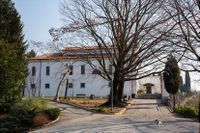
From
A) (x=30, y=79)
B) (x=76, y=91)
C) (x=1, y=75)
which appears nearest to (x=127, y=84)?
(x=76, y=91)

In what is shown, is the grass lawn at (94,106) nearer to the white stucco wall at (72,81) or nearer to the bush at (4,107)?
the bush at (4,107)

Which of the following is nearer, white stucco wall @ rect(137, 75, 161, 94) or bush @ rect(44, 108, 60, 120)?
bush @ rect(44, 108, 60, 120)

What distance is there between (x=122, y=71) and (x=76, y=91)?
30.8 m

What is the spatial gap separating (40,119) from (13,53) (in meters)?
10.5

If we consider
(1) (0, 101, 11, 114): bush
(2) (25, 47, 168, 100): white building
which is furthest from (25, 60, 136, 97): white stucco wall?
(1) (0, 101, 11, 114): bush

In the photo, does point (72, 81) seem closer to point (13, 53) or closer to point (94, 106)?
point (94, 106)

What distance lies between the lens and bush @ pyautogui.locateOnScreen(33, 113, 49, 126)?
2181cm

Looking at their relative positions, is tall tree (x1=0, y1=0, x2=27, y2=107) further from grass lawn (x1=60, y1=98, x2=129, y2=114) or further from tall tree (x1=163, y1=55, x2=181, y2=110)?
tall tree (x1=163, y1=55, x2=181, y2=110)

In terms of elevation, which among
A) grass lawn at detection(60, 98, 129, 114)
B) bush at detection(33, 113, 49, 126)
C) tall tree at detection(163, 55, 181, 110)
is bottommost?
bush at detection(33, 113, 49, 126)

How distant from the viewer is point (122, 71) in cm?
3622

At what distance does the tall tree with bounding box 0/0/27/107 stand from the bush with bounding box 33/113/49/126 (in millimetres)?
8577

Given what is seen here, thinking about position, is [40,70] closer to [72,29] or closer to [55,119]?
[72,29]

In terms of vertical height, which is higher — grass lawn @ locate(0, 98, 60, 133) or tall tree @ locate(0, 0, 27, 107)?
tall tree @ locate(0, 0, 27, 107)

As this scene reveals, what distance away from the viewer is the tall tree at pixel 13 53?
1183 inches
